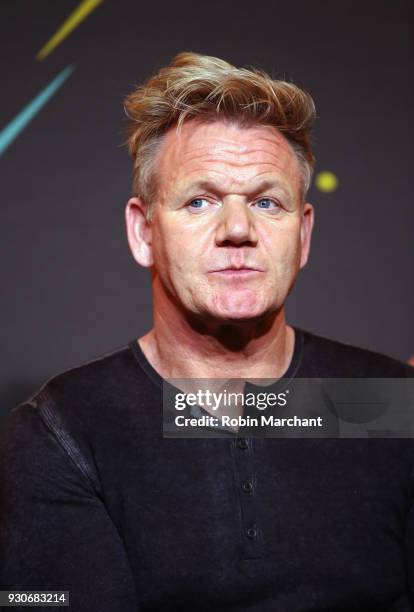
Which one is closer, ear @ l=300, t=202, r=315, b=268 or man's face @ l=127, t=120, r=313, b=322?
man's face @ l=127, t=120, r=313, b=322

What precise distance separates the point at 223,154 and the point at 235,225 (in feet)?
0.44

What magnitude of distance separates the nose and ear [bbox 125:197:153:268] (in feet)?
0.66

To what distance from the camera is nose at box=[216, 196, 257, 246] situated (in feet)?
4.52

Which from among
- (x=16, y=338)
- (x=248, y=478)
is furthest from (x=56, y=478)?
(x=16, y=338)

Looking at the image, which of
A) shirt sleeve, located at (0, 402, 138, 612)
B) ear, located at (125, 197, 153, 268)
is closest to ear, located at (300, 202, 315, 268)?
ear, located at (125, 197, 153, 268)

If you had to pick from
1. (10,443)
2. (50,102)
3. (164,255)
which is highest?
(50,102)

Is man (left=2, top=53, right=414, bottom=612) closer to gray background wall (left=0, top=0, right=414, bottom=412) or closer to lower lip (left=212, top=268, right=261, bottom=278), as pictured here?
lower lip (left=212, top=268, right=261, bottom=278)

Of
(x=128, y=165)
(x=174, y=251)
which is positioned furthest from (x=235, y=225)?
(x=128, y=165)

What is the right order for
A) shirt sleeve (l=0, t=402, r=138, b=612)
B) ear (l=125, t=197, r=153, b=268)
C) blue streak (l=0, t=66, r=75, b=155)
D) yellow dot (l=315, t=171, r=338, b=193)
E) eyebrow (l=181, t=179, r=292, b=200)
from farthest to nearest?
yellow dot (l=315, t=171, r=338, b=193) < blue streak (l=0, t=66, r=75, b=155) < ear (l=125, t=197, r=153, b=268) < eyebrow (l=181, t=179, r=292, b=200) < shirt sleeve (l=0, t=402, r=138, b=612)

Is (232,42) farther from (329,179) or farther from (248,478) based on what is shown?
(248,478)

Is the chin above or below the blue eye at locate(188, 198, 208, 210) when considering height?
below

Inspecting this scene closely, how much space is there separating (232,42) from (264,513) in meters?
1.43

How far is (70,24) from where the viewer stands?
228cm

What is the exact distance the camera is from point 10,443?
1.42 m
